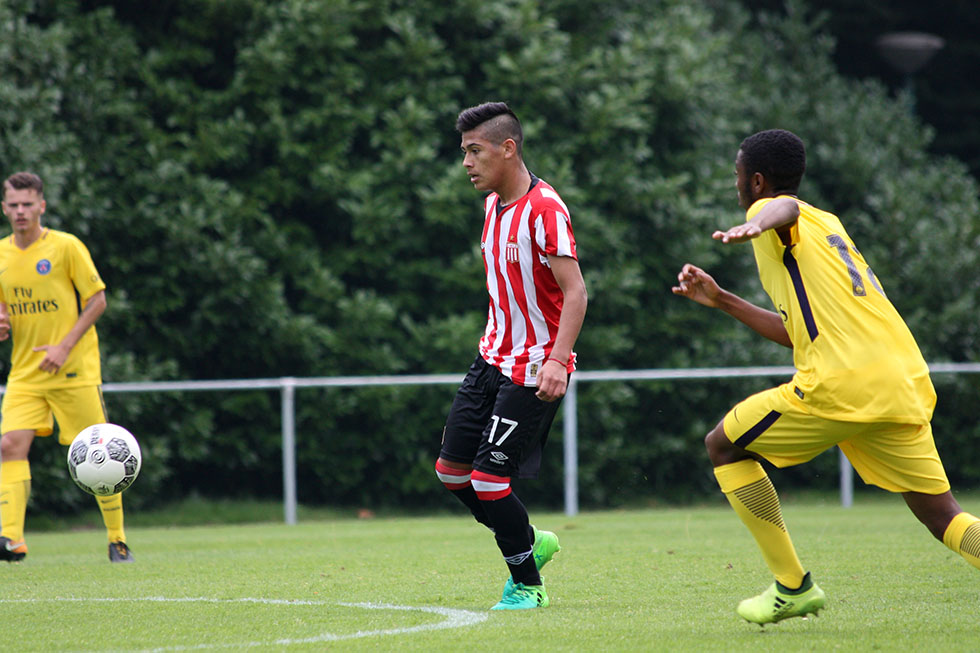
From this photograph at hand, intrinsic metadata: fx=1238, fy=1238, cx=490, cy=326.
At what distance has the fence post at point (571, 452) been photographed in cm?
1323

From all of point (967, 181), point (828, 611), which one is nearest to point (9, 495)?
point (828, 611)

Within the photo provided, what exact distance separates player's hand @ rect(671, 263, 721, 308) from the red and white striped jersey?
68cm

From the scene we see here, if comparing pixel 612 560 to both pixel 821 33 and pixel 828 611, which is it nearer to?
pixel 828 611

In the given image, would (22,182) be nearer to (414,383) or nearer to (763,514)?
(763,514)

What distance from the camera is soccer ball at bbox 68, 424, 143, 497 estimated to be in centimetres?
791

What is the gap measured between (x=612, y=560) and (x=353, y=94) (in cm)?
876

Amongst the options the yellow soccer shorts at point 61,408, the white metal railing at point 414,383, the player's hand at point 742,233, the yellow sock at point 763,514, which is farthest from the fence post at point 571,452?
the player's hand at point 742,233

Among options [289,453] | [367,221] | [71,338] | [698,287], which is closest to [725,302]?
[698,287]

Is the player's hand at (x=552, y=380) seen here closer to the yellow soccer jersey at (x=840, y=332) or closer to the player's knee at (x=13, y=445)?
the yellow soccer jersey at (x=840, y=332)

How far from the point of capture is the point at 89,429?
8109mm

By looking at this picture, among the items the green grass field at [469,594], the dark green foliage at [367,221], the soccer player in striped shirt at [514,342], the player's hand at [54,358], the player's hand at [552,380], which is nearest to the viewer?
the green grass field at [469,594]

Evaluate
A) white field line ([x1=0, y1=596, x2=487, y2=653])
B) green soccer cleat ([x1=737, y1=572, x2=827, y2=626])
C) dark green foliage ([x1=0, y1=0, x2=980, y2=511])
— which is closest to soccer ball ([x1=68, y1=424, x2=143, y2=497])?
white field line ([x1=0, y1=596, x2=487, y2=653])

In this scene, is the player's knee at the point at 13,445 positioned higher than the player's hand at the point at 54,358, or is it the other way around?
the player's hand at the point at 54,358

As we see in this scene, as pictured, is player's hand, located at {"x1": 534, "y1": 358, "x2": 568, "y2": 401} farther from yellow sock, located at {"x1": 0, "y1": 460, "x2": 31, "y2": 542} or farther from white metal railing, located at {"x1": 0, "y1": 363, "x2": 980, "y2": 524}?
white metal railing, located at {"x1": 0, "y1": 363, "x2": 980, "y2": 524}
